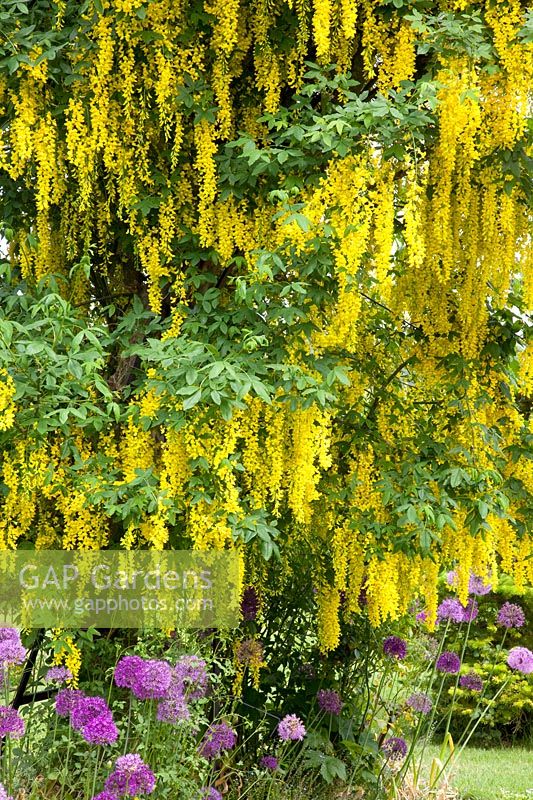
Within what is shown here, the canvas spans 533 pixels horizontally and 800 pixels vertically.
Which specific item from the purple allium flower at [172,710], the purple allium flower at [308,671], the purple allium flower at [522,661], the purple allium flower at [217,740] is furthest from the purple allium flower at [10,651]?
the purple allium flower at [522,661]

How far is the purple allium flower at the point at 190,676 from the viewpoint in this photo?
3.81m

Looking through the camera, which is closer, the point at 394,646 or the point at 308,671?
the point at 394,646

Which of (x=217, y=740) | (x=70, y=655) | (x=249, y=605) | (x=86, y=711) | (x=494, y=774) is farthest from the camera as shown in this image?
(x=494, y=774)

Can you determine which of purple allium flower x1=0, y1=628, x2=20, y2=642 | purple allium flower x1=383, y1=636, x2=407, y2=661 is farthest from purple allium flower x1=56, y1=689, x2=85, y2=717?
purple allium flower x1=383, y1=636, x2=407, y2=661

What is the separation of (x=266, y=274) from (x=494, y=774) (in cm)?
467

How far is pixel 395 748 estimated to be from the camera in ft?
17.6

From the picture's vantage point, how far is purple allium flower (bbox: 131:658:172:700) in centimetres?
350

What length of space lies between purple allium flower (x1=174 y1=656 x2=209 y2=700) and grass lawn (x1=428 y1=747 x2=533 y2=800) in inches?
95.4

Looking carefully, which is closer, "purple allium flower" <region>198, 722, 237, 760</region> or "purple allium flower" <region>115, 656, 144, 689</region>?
"purple allium flower" <region>115, 656, 144, 689</region>

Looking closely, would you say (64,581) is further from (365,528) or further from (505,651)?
(505,651)

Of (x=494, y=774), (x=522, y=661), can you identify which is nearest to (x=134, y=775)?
(x=522, y=661)

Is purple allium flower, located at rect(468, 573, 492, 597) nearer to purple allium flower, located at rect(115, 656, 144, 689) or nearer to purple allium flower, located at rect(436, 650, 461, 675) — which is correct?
purple allium flower, located at rect(436, 650, 461, 675)

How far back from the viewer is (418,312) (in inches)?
175

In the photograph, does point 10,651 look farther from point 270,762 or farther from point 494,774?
point 494,774
